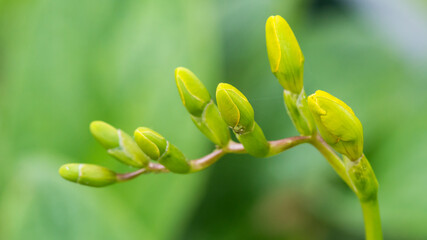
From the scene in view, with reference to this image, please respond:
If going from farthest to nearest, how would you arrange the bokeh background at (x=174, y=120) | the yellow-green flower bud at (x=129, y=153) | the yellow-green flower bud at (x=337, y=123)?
the bokeh background at (x=174, y=120) < the yellow-green flower bud at (x=129, y=153) < the yellow-green flower bud at (x=337, y=123)

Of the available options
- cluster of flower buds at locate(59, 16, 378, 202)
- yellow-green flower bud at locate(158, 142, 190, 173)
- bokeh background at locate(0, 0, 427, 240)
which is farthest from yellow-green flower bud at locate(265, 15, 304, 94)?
bokeh background at locate(0, 0, 427, 240)

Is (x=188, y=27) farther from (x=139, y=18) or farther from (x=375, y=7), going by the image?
(x=375, y=7)

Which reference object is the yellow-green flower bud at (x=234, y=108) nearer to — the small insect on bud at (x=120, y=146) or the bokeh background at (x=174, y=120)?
the small insect on bud at (x=120, y=146)

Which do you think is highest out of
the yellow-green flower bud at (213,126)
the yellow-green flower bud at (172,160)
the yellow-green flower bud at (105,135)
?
the yellow-green flower bud at (105,135)

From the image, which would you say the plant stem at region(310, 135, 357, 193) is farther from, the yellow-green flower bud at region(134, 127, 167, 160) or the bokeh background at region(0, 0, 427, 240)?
the bokeh background at region(0, 0, 427, 240)

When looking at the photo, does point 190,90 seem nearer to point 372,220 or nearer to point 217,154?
point 217,154

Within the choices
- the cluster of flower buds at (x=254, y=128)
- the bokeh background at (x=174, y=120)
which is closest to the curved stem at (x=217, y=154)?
the cluster of flower buds at (x=254, y=128)
